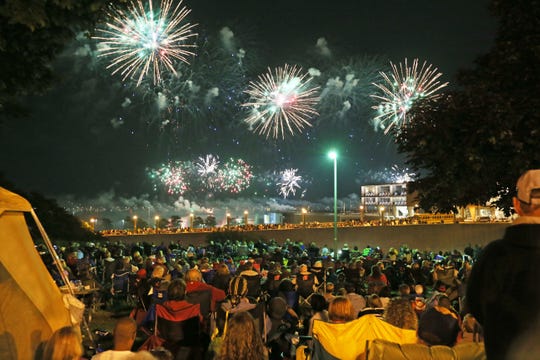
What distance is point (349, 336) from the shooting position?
16.4 ft

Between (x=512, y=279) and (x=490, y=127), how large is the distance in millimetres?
7667

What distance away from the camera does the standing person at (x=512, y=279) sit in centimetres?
246

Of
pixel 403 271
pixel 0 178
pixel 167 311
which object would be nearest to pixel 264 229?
pixel 0 178

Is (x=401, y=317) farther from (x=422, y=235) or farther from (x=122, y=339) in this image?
(x=422, y=235)

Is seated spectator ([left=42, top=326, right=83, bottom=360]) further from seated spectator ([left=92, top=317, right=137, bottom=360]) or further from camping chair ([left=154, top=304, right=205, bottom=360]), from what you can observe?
camping chair ([left=154, top=304, right=205, bottom=360])

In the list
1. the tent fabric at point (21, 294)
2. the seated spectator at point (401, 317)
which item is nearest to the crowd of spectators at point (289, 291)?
the seated spectator at point (401, 317)

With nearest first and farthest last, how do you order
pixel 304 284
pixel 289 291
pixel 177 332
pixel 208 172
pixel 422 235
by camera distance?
pixel 177 332 < pixel 289 291 < pixel 304 284 < pixel 422 235 < pixel 208 172

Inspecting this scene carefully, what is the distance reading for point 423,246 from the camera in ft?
148

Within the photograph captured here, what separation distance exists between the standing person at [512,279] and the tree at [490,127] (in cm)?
724

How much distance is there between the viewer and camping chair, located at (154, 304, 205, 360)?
6867 millimetres

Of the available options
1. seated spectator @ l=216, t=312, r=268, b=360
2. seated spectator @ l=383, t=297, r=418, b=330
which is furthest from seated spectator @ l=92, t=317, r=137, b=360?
seated spectator @ l=383, t=297, r=418, b=330

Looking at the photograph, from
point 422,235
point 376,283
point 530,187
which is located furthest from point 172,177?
point 530,187

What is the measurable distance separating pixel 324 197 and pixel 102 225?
126 metres

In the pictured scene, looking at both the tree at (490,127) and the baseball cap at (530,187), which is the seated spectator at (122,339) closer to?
the baseball cap at (530,187)
